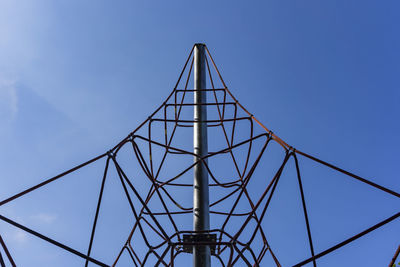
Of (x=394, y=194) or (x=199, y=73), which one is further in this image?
(x=199, y=73)

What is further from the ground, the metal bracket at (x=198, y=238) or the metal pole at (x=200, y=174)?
the metal pole at (x=200, y=174)

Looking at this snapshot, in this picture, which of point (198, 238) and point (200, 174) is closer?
point (198, 238)

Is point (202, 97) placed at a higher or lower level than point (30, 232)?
higher

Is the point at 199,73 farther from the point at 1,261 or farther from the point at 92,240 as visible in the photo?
the point at 1,261

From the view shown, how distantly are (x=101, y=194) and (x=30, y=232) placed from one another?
5.39ft

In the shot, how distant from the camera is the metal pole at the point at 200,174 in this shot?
7.34 m

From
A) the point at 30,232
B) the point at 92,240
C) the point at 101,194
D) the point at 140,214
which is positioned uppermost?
the point at 140,214

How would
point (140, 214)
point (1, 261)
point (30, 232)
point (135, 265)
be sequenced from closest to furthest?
1. point (1, 261)
2. point (30, 232)
3. point (135, 265)
4. point (140, 214)

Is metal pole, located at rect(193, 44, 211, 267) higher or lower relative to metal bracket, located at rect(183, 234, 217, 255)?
higher

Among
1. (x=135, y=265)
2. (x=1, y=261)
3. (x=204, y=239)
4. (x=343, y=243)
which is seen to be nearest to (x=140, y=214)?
(x=135, y=265)

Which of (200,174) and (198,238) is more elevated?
(200,174)

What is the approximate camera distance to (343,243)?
199 inches

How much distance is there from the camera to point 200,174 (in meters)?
8.73

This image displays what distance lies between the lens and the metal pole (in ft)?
24.1
